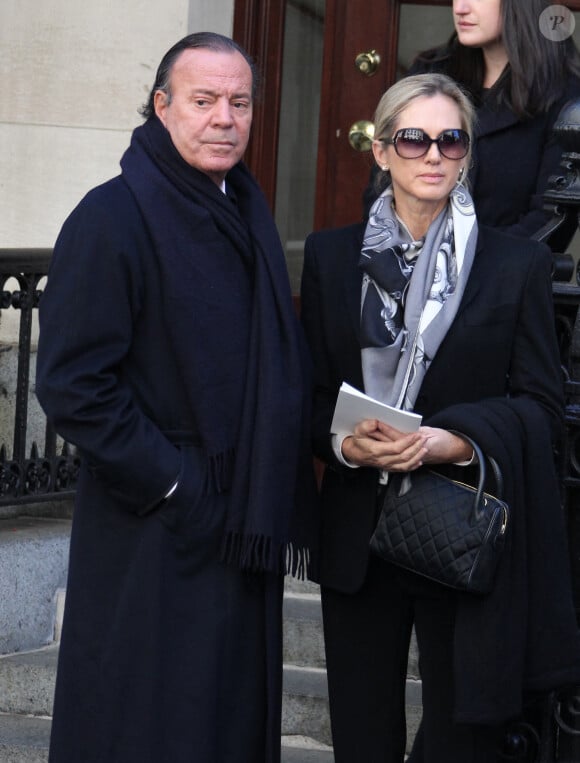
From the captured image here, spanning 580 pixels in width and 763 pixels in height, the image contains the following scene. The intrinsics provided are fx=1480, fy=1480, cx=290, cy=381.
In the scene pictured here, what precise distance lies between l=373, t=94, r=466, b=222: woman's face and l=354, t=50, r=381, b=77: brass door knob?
260 cm

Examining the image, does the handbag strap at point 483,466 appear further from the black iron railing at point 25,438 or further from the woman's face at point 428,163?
the black iron railing at point 25,438

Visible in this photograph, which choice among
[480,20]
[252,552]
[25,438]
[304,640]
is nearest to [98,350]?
[252,552]

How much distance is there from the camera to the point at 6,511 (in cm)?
548

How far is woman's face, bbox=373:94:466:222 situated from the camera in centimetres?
321

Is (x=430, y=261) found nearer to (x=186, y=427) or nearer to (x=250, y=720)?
(x=186, y=427)

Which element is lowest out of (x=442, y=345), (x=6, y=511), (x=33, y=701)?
(x=33, y=701)

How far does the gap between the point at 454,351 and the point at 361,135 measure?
2.75 meters

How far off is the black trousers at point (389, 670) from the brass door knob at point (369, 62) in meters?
2.98

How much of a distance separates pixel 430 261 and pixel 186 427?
64 centimetres

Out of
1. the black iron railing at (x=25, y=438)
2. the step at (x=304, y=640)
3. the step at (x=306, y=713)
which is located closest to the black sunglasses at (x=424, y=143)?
the step at (x=306, y=713)

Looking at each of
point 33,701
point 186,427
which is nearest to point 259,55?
point 33,701

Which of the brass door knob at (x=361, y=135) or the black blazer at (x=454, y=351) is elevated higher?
the brass door knob at (x=361, y=135)

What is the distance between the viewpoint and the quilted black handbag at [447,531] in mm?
3043

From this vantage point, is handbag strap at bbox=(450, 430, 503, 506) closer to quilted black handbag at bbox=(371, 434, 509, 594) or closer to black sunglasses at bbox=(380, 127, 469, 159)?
quilted black handbag at bbox=(371, 434, 509, 594)
